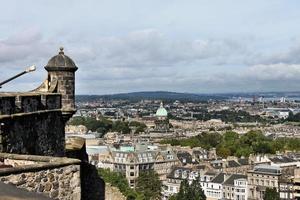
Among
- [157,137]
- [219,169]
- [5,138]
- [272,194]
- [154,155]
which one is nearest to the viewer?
[5,138]

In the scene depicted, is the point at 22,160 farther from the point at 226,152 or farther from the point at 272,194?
the point at 226,152

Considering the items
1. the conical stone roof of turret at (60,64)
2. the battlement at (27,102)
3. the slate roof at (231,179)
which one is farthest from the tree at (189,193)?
the battlement at (27,102)

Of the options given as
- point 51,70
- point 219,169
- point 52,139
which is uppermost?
point 51,70

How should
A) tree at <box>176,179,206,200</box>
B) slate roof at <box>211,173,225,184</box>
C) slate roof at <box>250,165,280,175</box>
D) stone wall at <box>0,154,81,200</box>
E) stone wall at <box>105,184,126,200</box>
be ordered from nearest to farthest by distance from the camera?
stone wall at <box>0,154,81,200</box>, stone wall at <box>105,184,126,200</box>, tree at <box>176,179,206,200</box>, slate roof at <box>250,165,280,175</box>, slate roof at <box>211,173,225,184</box>

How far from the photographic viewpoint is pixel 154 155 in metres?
126

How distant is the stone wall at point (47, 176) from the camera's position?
25.7ft

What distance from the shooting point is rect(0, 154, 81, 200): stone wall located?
7844 mm

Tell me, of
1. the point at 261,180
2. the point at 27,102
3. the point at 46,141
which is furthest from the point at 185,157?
the point at 27,102

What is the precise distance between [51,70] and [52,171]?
6424mm

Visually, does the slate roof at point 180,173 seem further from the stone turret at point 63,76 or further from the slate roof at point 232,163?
the stone turret at point 63,76

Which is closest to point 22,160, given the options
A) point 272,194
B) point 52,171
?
point 52,171

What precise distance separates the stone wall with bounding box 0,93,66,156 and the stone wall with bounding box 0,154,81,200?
2.53 metres

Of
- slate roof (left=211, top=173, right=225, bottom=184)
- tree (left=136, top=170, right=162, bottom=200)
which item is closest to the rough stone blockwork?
tree (left=136, top=170, right=162, bottom=200)

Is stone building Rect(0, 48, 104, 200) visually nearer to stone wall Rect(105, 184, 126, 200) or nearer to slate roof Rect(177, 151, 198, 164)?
stone wall Rect(105, 184, 126, 200)
